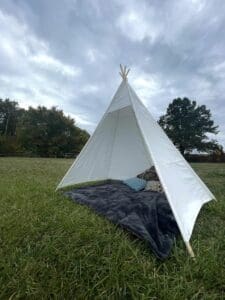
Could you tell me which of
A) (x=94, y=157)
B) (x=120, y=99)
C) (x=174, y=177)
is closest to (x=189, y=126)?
(x=94, y=157)

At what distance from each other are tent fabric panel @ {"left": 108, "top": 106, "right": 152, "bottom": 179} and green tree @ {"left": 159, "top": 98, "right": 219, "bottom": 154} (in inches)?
681

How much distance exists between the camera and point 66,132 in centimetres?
1781

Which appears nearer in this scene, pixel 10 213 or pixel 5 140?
pixel 10 213

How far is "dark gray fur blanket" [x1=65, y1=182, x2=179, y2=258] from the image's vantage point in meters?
1.46

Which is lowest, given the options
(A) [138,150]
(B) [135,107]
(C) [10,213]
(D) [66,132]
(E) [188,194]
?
(C) [10,213]

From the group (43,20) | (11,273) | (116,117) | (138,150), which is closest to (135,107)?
(116,117)

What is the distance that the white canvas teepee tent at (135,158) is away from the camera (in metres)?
1.77

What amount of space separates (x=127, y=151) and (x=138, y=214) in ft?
6.48

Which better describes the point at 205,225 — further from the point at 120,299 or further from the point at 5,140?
the point at 5,140

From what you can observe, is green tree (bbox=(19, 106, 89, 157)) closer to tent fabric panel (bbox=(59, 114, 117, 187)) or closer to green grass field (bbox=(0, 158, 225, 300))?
tent fabric panel (bbox=(59, 114, 117, 187))

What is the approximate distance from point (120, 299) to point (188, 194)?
132 cm

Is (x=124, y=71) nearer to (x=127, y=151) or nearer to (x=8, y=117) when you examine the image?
(x=127, y=151)

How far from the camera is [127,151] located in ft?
12.3

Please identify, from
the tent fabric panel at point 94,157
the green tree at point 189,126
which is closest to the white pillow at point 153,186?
the tent fabric panel at point 94,157
